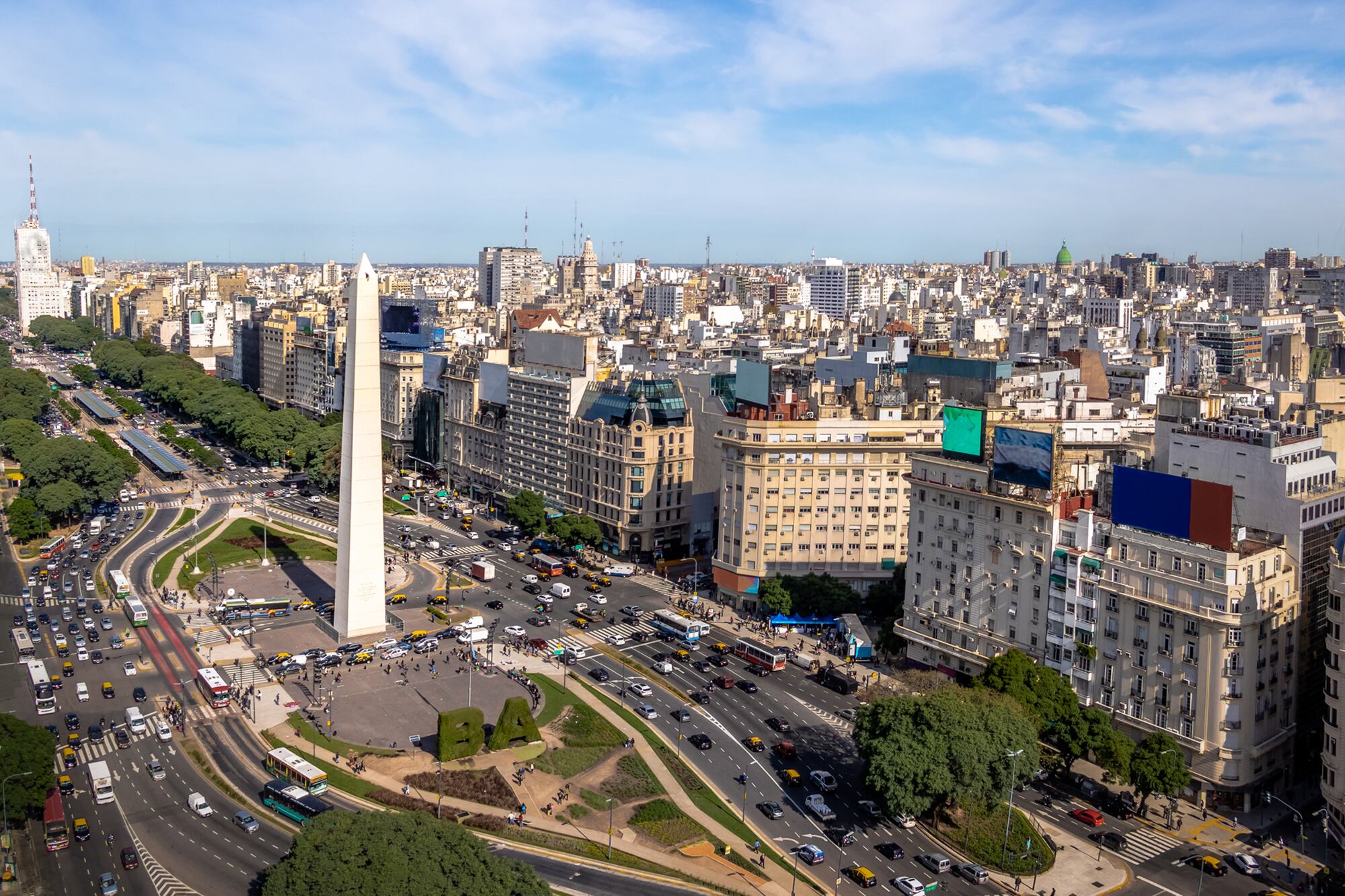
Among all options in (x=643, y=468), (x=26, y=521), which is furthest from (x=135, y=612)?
(x=643, y=468)

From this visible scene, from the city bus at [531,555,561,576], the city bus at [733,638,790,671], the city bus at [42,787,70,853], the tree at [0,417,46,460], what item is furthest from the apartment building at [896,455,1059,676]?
the tree at [0,417,46,460]

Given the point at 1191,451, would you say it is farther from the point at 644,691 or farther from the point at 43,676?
the point at 43,676

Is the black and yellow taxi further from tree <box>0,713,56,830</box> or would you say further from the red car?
tree <box>0,713,56,830</box>

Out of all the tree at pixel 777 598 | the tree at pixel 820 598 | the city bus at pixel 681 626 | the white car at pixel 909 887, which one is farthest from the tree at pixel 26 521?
the white car at pixel 909 887

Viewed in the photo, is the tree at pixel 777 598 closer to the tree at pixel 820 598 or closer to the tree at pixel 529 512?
the tree at pixel 820 598

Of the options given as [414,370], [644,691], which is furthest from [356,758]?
[414,370]
